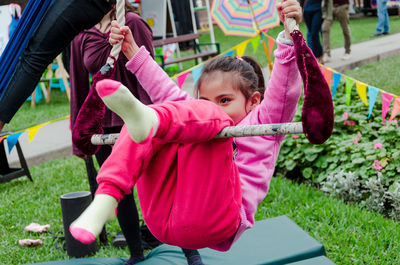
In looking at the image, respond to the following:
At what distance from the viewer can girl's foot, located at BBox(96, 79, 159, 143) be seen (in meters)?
1.38

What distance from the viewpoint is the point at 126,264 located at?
295 centimetres

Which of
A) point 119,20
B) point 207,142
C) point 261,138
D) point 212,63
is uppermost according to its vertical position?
point 119,20

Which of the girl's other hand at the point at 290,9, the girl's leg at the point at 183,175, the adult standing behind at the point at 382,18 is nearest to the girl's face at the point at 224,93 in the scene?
the girl's leg at the point at 183,175

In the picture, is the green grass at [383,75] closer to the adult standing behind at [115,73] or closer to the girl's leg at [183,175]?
the adult standing behind at [115,73]

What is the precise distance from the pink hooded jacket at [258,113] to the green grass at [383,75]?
14.8ft

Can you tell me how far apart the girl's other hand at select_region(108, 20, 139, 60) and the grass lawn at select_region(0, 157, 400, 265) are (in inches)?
63.1

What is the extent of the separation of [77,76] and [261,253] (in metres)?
1.54

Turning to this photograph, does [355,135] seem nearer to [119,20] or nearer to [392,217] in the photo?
[392,217]

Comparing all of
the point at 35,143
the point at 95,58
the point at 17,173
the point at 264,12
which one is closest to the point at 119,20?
the point at 95,58

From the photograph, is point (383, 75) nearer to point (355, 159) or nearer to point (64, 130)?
point (355, 159)

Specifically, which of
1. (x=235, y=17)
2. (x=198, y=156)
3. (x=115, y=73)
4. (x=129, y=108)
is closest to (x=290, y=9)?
(x=198, y=156)

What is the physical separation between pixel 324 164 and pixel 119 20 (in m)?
2.60

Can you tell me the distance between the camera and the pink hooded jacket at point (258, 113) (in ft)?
6.41

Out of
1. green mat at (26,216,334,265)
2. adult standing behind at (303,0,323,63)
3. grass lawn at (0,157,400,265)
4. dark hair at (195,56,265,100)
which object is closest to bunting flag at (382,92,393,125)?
grass lawn at (0,157,400,265)
